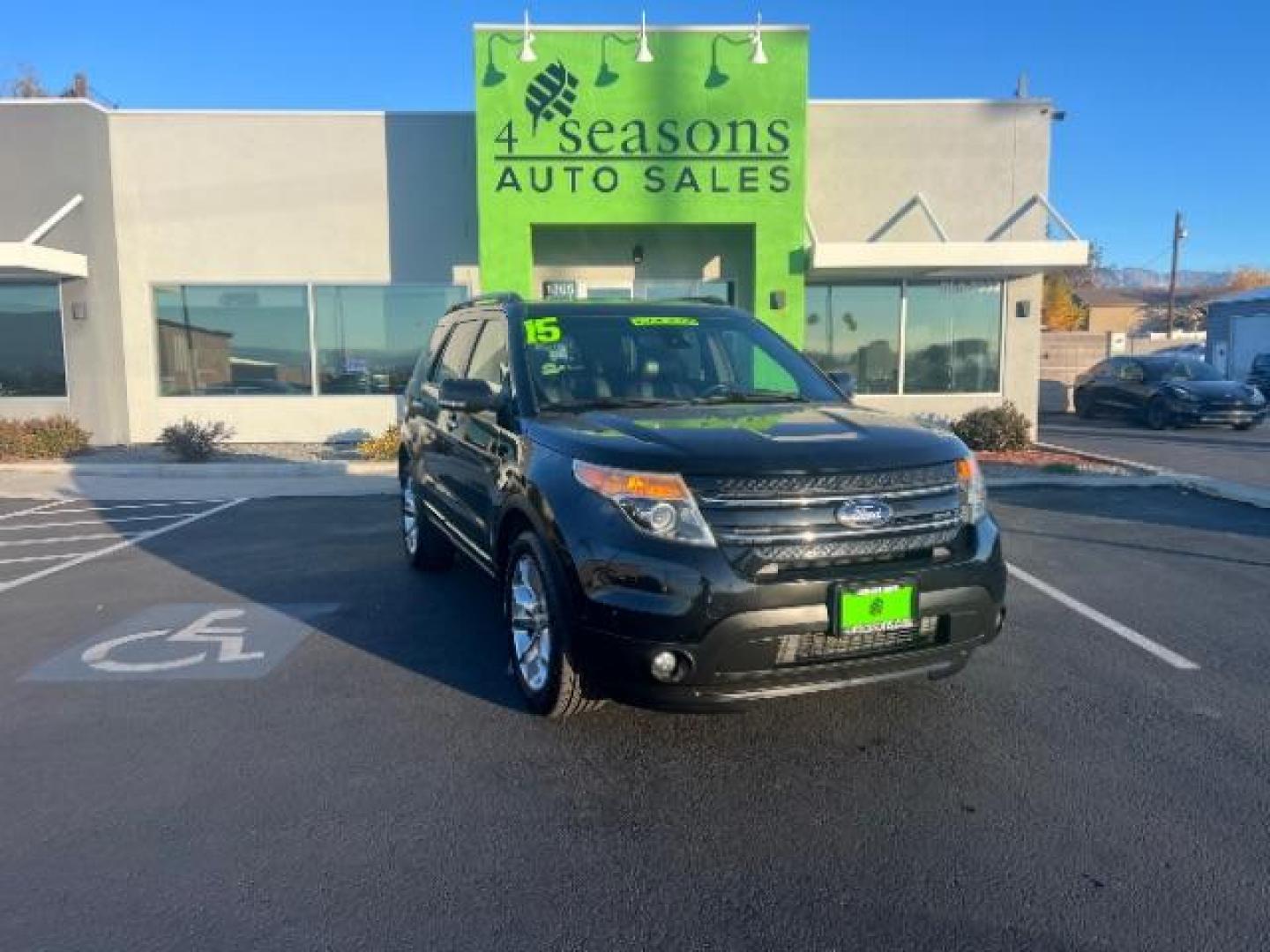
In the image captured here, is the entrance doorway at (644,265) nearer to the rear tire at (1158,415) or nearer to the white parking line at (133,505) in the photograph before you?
the white parking line at (133,505)

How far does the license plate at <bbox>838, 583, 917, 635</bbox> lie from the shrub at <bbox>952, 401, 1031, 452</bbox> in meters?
10.1

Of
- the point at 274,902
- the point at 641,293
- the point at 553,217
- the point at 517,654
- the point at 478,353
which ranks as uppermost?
the point at 553,217

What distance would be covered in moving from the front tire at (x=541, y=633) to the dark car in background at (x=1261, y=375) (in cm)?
2518

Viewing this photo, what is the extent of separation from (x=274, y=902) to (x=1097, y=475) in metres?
10.7

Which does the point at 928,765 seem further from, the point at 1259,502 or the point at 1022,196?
the point at 1022,196

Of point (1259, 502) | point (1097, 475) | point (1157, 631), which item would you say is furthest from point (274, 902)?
point (1097, 475)

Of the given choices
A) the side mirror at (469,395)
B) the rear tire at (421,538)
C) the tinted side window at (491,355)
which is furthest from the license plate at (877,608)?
the rear tire at (421,538)

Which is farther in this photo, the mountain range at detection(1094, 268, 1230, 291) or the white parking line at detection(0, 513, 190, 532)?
the mountain range at detection(1094, 268, 1230, 291)

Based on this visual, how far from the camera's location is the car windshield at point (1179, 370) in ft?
62.9

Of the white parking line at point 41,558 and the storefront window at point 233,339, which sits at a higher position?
the storefront window at point 233,339

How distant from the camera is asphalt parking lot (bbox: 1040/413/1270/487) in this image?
40.8 feet

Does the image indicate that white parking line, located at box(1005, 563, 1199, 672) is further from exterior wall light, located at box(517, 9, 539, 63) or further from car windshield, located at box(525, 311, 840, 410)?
exterior wall light, located at box(517, 9, 539, 63)

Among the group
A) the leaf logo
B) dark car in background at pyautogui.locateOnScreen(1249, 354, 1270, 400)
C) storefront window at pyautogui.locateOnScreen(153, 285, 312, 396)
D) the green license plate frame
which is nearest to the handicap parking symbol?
the green license plate frame

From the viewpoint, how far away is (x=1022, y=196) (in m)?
14.0
